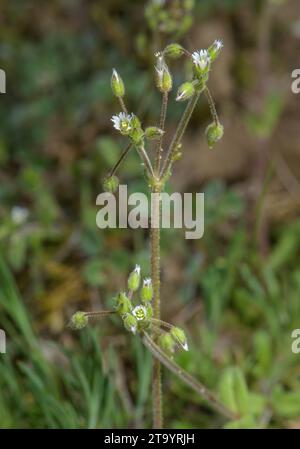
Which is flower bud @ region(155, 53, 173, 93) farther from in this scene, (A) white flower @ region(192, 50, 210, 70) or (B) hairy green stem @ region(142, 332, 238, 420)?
(B) hairy green stem @ region(142, 332, 238, 420)

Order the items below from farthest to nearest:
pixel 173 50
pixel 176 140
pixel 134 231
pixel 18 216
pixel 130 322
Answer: pixel 134 231
pixel 18 216
pixel 173 50
pixel 176 140
pixel 130 322

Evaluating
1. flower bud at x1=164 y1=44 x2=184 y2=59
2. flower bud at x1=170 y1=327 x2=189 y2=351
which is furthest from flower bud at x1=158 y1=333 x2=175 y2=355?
flower bud at x1=164 y1=44 x2=184 y2=59

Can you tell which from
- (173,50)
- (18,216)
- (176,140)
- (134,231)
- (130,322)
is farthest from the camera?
(134,231)

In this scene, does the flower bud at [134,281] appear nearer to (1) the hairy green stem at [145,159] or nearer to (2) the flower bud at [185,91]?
(1) the hairy green stem at [145,159]

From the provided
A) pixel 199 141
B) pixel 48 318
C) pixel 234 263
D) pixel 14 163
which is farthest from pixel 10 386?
pixel 199 141

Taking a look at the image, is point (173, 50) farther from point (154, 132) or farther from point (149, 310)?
point (149, 310)

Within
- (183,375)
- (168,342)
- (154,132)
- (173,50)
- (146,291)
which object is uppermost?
(173,50)

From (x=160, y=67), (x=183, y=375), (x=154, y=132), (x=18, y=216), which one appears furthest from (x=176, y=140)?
(x=18, y=216)

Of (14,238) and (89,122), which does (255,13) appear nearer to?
(89,122)

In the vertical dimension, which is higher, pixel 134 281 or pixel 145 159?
pixel 145 159
